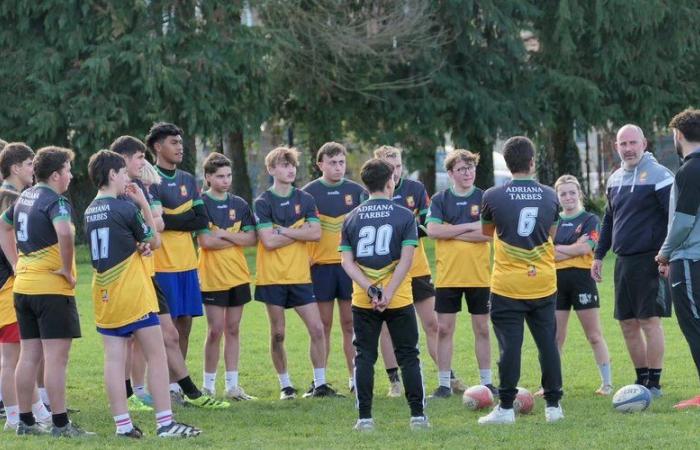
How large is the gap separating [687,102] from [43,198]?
2471cm

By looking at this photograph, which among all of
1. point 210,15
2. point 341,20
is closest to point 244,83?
point 210,15

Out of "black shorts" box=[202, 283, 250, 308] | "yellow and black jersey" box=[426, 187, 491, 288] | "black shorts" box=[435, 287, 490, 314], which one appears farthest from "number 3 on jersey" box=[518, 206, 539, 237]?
"black shorts" box=[202, 283, 250, 308]

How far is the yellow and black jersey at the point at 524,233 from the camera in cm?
858

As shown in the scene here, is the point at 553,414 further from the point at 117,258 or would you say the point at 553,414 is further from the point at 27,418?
the point at 27,418

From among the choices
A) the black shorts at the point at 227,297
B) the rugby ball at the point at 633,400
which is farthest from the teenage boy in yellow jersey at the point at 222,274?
the rugby ball at the point at 633,400

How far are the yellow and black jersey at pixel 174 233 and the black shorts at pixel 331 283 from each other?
1207 millimetres

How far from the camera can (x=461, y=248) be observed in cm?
1030

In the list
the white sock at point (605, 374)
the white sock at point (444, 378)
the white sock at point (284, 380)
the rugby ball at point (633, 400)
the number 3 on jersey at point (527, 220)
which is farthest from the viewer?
the white sock at point (284, 380)

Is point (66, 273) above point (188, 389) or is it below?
above

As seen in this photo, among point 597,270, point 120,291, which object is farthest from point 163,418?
point 597,270

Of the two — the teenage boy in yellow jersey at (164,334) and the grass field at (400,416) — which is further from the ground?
the teenage boy in yellow jersey at (164,334)

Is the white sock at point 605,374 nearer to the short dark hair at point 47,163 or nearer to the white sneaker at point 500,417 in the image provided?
the white sneaker at point 500,417

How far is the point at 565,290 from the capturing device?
10.4 metres

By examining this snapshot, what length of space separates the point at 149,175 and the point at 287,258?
150 cm
